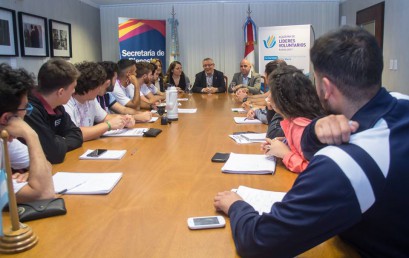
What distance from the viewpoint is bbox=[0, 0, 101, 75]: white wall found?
4.87 metres

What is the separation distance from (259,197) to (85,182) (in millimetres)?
731

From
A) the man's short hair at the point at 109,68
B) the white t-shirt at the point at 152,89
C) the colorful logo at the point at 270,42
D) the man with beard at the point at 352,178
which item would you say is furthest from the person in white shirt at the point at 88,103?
the colorful logo at the point at 270,42

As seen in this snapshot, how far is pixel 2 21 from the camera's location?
4.43 meters

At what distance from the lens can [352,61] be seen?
0.93 meters

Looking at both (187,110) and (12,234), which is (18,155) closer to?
(12,234)

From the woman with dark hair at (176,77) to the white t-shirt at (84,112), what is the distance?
3.68 meters

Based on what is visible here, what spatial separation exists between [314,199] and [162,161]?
1.20 meters

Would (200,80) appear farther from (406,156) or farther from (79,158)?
(406,156)

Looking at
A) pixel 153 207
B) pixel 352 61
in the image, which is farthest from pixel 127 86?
pixel 352 61

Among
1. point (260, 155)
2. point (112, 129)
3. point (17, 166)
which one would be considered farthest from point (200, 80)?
point (17, 166)

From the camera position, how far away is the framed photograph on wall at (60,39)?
222 inches

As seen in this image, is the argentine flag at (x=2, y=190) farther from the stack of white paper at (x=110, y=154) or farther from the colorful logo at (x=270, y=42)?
the colorful logo at (x=270, y=42)

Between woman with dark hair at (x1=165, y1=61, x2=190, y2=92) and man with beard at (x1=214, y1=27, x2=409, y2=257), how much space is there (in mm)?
5766

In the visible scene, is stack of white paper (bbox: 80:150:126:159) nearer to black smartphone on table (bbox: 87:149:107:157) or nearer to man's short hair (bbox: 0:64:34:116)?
black smartphone on table (bbox: 87:149:107:157)
